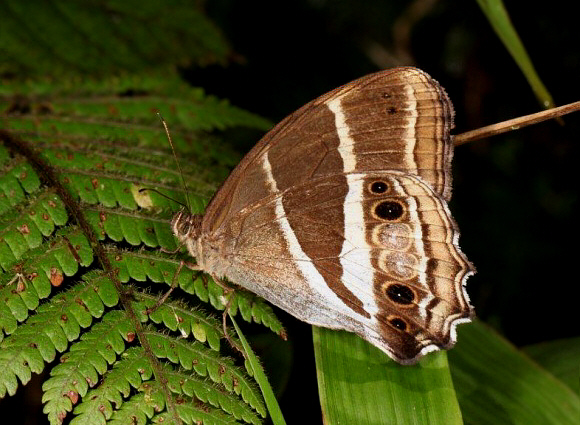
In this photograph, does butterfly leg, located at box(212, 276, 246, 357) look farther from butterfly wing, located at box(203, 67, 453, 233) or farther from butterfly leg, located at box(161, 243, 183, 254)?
butterfly wing, located at box(203, 67, 453, 233)

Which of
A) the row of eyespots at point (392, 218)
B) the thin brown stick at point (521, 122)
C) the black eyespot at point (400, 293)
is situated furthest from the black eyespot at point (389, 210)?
the thin brown stick at point (521, 122)

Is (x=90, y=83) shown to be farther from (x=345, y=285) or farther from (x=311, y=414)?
(x=311, y=414)

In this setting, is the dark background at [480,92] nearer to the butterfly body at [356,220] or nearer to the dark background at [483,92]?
the dark background at [483,92]

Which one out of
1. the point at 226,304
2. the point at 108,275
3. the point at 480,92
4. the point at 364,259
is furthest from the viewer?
the point at 480,92

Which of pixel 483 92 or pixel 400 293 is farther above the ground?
pixel 400 293

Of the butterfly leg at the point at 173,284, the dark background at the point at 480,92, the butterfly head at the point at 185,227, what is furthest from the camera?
the dark background at the point at 480,92

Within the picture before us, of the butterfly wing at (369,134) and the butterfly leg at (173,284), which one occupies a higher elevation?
the butterfly wing at (369,134)

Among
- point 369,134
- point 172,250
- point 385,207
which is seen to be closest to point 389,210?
point 385,207

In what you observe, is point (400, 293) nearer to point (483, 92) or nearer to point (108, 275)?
point (108, 275)
